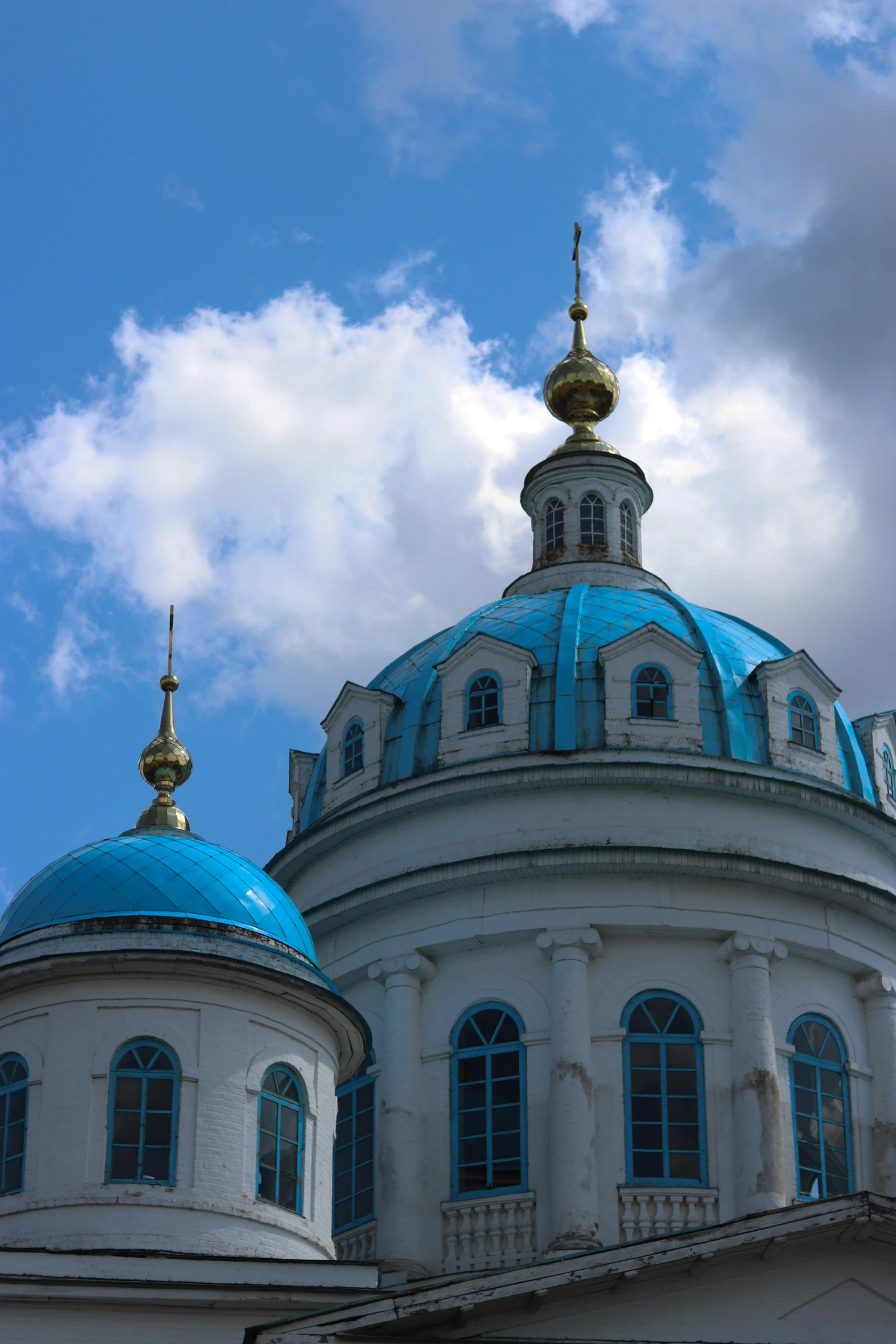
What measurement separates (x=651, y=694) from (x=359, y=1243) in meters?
9.03

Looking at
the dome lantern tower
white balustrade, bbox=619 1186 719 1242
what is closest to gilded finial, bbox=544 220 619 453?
the dome lantern tower

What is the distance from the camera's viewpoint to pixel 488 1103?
3114cm

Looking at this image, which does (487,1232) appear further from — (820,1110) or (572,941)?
(820,1110)

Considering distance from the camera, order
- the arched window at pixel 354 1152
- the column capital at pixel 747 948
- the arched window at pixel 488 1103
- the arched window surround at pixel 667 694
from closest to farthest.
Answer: the arched window at pixel 488 1103 < the arched window at pixel 354 1152 < the column capital at pixel 747 948 < the arched window surround at pixel 667 694

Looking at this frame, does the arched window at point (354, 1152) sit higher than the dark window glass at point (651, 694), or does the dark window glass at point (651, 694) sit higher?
the dark window glass at point (651, 694)

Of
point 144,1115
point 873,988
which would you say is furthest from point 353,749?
point 144,1115

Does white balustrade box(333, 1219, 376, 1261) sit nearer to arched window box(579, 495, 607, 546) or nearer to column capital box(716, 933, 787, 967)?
column capital box(716, 933, 787, 967)

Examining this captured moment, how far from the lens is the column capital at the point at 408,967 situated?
32250mm

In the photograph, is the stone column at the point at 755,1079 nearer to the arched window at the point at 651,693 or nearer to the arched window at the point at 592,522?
the arched window at the point at 651,693

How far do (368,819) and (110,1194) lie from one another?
424 inches

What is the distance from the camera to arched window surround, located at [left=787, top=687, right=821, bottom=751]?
3397 cm

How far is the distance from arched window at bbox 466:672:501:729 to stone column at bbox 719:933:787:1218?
497 cm

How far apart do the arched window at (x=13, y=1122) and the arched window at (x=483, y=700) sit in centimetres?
1074

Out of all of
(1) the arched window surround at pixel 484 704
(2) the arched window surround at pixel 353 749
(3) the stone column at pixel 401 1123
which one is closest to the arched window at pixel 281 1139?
(3) the stone column at pixel 401 1123
